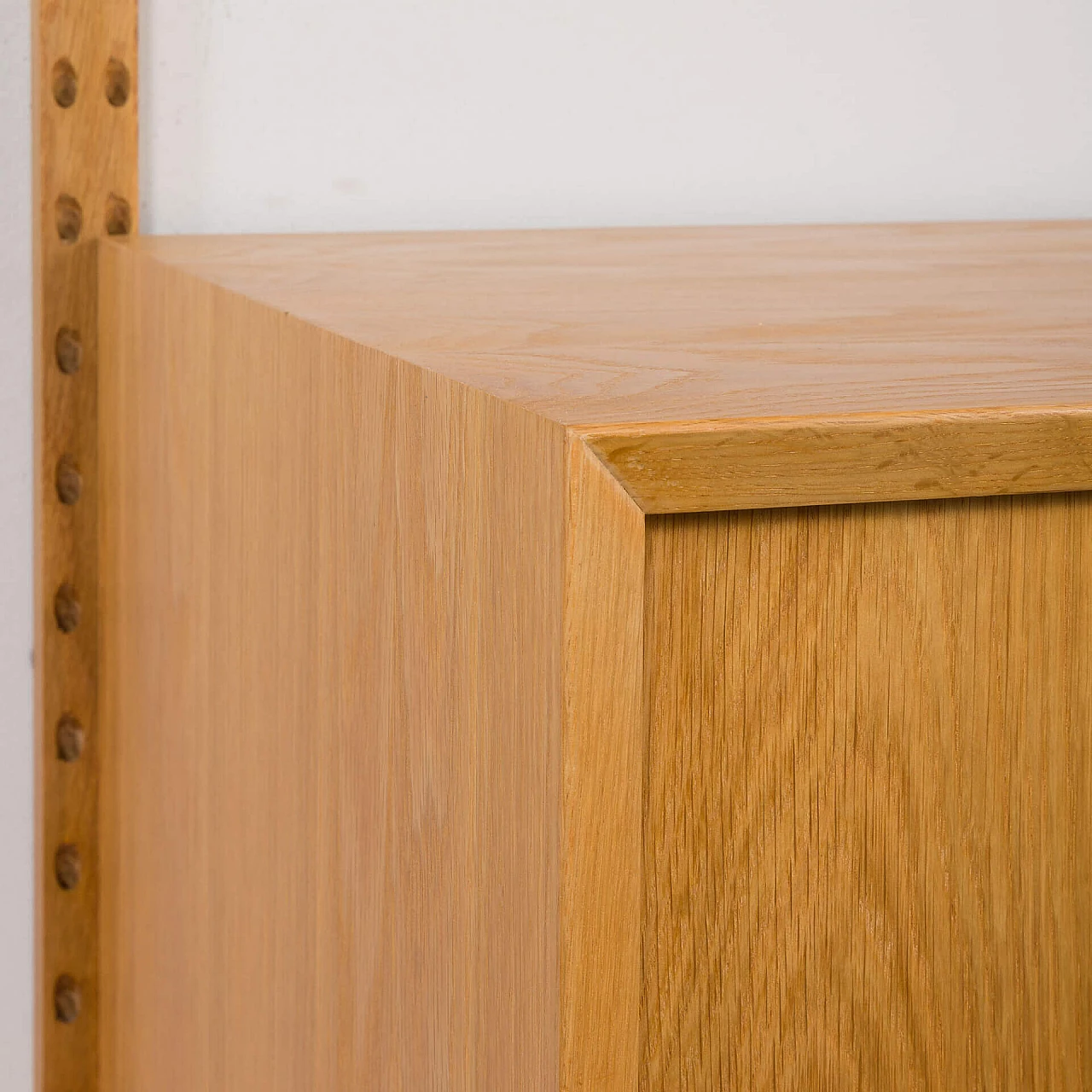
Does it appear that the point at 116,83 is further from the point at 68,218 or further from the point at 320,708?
the point at 320,708

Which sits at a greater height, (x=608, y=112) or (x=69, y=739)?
(x=608, y=112)

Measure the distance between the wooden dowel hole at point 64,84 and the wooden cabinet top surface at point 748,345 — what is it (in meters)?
0.08

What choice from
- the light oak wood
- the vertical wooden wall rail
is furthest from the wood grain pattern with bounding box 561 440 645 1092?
the vertical wooden wall rail

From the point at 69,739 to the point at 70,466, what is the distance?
0.14 meters

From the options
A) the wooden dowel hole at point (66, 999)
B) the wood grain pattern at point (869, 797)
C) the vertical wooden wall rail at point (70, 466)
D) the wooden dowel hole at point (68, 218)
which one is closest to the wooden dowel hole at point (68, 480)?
the vertical wooden wall rail at point (70, 466)

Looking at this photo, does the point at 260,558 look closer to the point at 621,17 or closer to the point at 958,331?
the point at 958,331

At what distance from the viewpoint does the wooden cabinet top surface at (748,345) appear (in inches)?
14.1

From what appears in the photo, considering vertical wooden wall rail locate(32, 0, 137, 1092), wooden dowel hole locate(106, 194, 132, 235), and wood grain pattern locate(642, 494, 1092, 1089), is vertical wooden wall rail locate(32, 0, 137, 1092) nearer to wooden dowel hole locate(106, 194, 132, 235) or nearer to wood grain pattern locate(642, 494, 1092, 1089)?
wooden dowel hole locate(106, 194, 132, 235)

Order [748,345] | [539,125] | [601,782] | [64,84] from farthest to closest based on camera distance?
1. [539,125]
2. [64,84]
3. [748,345]
4. [601,782]

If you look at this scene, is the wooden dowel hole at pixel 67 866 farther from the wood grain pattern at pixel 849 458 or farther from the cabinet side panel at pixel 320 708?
the wood grain pattern at pixel 849 458

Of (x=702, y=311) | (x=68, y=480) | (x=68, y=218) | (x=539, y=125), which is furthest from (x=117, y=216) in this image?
(x=702, y=311)

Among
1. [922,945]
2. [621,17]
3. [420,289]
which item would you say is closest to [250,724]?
[420,289]

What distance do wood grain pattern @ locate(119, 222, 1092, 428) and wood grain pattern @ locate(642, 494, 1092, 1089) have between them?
0.11 feet

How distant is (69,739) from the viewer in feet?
2.68
